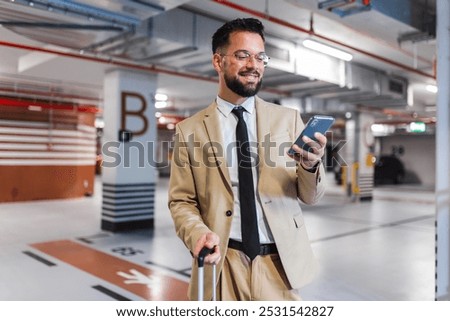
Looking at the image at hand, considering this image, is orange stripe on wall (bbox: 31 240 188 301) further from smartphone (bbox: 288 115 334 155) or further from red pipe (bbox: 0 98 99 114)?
smartphone (bbox: 288 115 334 155)

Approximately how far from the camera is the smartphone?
1209mm

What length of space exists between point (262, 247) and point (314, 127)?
1.56 ft

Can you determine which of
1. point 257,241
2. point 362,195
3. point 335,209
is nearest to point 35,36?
point 257,241

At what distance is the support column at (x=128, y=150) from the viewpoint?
643 centimetres

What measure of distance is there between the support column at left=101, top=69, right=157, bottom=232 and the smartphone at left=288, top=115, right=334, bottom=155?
17.9ft

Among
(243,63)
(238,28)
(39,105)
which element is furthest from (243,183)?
(39,105)

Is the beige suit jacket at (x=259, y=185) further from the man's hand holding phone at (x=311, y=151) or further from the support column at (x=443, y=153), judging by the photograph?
the support column at (x=443, y=153)

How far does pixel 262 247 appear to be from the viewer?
56.4 inches

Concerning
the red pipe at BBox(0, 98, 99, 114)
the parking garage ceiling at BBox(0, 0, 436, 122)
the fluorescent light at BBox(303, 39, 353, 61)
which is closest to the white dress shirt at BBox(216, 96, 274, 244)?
the parking garage ceiling at BBox(0, 0, 436, 122)

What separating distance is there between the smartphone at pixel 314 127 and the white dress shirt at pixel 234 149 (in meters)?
0.25

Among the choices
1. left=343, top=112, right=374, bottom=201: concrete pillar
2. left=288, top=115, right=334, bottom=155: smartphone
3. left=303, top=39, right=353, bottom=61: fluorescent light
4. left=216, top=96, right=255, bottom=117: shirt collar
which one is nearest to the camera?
left=288, top=115, right=334, bottom=155: smartphone
